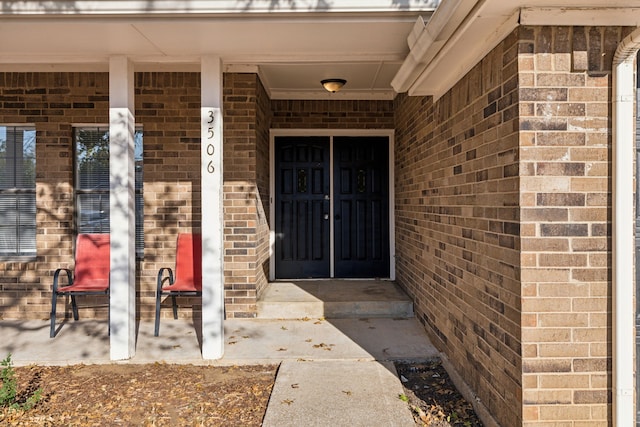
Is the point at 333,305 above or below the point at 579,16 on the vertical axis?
below

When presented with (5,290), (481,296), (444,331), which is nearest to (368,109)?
(444,331)

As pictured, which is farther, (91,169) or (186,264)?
(91,169)

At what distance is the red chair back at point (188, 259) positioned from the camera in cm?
484

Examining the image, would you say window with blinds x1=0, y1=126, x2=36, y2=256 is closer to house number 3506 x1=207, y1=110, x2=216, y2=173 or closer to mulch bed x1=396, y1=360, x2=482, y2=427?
house number 3506 x1=207, y1=110, x2=216, y2=173

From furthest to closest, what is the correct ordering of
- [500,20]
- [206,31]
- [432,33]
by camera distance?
1. [206,31]
2. [432,33]
3. [500,20]

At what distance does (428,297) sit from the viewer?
4383 millimetres

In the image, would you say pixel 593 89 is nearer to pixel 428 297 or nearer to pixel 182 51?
pixel 428 297

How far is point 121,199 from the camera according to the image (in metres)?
3.77

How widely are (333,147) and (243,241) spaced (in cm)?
217

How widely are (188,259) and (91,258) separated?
1041mm

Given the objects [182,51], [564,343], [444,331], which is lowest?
[444,331]

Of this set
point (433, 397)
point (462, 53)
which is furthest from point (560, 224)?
point (433, 397)

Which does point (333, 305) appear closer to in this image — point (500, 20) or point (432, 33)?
point (432, 33)

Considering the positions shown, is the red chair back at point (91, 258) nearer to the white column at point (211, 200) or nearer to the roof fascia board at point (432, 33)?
the white column at point (211, 200)
